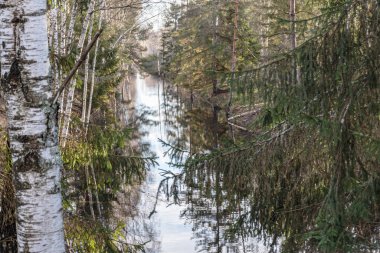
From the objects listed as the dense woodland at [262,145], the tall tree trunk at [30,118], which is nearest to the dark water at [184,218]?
the dense woodland at [262,145]

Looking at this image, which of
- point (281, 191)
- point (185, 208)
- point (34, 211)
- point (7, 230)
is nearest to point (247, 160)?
point (281, 191)

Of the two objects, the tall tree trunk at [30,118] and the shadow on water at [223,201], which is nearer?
the tall tree trunk at [30,118]

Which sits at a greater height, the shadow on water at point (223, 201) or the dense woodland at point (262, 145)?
the dense woodland at point (262, 145)

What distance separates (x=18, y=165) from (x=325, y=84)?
8.35ft

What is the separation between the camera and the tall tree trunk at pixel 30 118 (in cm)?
236

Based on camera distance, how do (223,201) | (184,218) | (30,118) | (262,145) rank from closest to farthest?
(30,118) → (262,145) → (223,201) → (184,218)

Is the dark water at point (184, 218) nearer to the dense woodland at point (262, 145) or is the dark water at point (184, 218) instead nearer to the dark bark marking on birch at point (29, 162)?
the dense woodland at point (262, 145)

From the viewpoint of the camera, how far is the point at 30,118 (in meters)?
2.40

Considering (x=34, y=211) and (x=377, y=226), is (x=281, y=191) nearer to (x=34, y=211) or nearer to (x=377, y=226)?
(x=377, y=226)

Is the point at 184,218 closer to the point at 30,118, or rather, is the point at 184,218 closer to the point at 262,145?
the point at 262,145

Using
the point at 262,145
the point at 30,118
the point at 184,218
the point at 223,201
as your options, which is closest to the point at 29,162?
the point at 30,118

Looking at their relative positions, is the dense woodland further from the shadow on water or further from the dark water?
the dark water

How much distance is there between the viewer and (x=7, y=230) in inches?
163

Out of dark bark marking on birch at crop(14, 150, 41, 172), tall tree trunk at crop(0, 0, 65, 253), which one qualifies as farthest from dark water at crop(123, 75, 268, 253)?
dark bark marking on birch at crop(14, 150, 41, 172)
